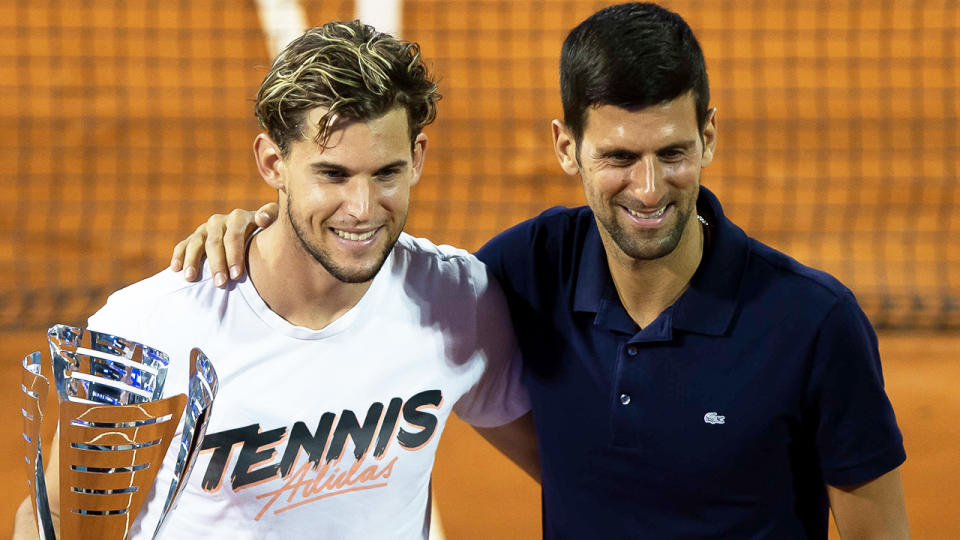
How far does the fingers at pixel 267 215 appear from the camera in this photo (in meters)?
3.22

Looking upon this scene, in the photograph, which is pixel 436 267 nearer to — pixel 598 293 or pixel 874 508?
pixel 598 293

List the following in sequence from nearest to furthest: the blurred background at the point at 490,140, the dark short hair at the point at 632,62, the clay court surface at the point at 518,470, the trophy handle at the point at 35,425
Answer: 1. the trophy handle at the point at 35,425
2. the dark short hair at the point at 632,62
3. the clay court surface at the point at 518,470
4. the blurred background at the point at 490,140

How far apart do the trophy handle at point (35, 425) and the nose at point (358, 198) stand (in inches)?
34.7

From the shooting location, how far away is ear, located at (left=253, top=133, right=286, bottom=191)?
296 centimetres

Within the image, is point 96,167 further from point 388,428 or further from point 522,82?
point 388,428

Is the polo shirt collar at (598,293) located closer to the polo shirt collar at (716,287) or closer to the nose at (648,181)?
the polo shirt collar at (716,287)

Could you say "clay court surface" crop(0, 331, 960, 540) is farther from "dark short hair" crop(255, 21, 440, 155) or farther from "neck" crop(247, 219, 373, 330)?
"dark short hair" crop(255, 21, 440, 155)

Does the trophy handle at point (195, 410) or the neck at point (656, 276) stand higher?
the neck at point (656, 276)

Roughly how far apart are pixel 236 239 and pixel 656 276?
124 cm

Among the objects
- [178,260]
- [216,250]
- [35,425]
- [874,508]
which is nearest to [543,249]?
[216,250]

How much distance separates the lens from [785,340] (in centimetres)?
286

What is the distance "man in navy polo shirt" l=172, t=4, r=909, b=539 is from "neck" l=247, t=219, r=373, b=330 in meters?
0.15

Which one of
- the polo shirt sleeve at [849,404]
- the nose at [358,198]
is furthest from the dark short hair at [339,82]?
the polo shirt sleeve at [849,404]

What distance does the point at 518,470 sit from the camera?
5750 millimetres
